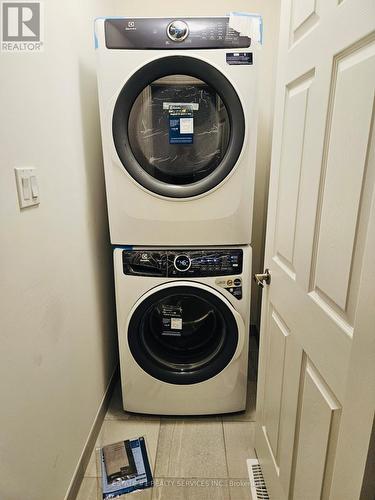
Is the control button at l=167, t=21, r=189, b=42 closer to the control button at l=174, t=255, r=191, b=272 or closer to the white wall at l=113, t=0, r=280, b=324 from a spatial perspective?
the white wall at l=113, t=0, r=280, b=324

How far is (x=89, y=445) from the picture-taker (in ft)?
4.62

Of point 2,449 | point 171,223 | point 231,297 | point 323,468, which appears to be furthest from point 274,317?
point 2,449

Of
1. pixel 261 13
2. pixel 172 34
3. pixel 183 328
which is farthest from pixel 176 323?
pixel 261 13

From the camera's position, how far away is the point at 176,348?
5.41 ft

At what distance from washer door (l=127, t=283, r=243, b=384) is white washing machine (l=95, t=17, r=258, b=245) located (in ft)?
0.95

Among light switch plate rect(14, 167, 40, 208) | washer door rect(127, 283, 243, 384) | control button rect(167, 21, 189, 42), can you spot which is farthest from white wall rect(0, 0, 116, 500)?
control button rect(167, 21, 189, 42)

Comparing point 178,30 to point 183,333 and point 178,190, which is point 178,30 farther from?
point 183,333

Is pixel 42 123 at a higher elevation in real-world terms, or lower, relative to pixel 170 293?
higher

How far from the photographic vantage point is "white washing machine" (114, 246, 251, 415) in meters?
1.42

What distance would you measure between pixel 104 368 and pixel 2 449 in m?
0.88

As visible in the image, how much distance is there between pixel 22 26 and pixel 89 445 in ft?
5.43

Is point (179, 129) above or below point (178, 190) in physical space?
above

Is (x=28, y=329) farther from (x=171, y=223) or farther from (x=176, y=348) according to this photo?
(x=176, y=348)

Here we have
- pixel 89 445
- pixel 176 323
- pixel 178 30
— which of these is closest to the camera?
pixel 178 30
